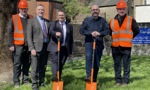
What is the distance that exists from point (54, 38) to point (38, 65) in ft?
2.71

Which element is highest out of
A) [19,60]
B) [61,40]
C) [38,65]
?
[61,40]

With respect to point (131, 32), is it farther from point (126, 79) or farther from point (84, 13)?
point (84, 13)

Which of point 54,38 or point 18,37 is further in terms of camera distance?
point 18,37

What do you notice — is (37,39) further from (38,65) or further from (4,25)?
(4,25)

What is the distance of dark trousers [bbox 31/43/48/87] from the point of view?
8.35 meters

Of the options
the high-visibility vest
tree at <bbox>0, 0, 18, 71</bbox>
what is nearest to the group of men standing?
the high-visibility vest

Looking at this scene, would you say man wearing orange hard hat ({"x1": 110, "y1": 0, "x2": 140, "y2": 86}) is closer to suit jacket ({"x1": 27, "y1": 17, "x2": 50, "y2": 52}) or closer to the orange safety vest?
suit jacket ({"x1": 27, "y1": 17, "x2": 50, "y2": 52})

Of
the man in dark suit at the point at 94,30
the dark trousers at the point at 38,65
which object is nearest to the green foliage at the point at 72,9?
the dark trousers at the point at 38,65

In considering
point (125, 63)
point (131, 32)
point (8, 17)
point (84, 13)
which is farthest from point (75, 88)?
point (84, 13)

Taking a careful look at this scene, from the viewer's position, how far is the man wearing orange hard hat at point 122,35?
9.08 metres

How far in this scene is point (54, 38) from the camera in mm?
8641

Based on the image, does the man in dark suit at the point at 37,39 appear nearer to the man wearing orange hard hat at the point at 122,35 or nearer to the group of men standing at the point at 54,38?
the group of men standing at the point at 54,38

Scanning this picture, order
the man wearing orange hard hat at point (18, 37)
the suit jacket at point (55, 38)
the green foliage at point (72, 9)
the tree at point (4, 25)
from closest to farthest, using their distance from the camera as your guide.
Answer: the suit jacket at point (55, 38) → the man wearing orange hard hat at point (18, 37) → the tree at point (4, 25) → the green foliage at point (72, 9)

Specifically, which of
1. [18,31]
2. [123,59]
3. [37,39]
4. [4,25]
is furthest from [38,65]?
[123,59]
